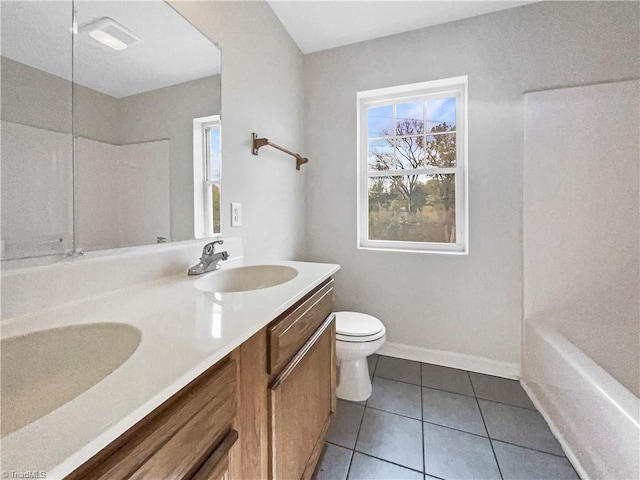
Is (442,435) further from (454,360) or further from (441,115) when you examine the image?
(441,115)

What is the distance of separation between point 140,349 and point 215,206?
0.90 meters

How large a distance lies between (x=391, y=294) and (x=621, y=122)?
1.68 m

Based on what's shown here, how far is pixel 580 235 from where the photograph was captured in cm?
159

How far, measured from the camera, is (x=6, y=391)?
48cm

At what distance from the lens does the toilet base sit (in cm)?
157

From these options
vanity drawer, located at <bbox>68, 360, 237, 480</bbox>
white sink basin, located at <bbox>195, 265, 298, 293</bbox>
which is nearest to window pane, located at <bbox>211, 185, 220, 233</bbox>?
white sink basin, located at <bbox>195, 265, 298, 293</bbox>

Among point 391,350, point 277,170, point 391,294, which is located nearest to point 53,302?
point 277,170

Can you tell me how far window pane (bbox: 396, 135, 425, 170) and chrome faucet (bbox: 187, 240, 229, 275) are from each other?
5.14ft

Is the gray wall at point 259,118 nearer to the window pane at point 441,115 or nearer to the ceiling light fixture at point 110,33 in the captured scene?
the ceiling light fixture at point 110,33

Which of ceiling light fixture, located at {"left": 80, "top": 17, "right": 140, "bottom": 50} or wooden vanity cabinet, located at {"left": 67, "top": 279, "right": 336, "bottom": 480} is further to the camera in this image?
ceiling light fixture, located at {"left": 80, "top": 17, "right": 140, "bottom": 50}

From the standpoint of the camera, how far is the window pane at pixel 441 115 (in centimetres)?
194

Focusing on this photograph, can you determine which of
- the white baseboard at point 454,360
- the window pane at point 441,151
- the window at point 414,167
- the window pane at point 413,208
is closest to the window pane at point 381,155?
the window at point 414,167

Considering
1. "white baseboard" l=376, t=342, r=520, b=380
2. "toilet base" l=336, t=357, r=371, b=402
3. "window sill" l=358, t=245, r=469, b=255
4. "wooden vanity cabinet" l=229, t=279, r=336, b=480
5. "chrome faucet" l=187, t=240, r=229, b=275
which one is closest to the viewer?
"wooden vanity cabinet" l=229, t=279, r=336, b=480

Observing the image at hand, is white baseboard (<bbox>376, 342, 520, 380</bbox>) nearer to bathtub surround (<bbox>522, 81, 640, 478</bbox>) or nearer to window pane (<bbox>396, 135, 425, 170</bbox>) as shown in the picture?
bathtub surround (<bbox>522, 81, 640, 478</bbox>)
